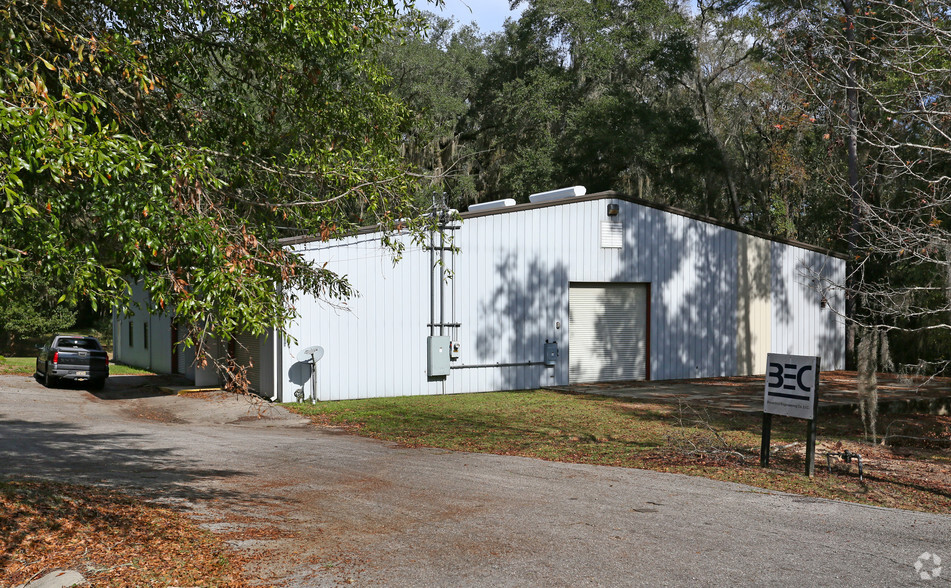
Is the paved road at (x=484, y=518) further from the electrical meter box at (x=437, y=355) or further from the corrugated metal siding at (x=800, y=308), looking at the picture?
the corrugated metal siding at (x=800, y=308)

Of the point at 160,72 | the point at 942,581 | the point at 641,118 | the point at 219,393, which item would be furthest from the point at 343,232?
the point at 641,118

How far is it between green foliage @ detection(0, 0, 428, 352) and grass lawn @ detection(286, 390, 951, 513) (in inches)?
199

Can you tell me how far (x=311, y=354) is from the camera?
60.7 ft

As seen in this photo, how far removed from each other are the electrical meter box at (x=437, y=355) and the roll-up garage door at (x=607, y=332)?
417 centimetres

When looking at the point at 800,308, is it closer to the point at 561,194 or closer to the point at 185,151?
the point at 561,194

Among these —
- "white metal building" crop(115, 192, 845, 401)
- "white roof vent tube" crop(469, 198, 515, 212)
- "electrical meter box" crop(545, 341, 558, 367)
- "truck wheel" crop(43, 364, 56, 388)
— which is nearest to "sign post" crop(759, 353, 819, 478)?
"white metal building" crop(115, 192, 845, 401)

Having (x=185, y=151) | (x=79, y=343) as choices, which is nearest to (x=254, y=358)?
(x=79, y=343)

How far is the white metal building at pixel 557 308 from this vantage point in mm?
19297

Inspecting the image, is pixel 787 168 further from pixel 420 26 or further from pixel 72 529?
pixel 72 529

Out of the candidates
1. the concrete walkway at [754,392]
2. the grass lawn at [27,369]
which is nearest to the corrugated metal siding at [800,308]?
the concrete walkway at [754,392]

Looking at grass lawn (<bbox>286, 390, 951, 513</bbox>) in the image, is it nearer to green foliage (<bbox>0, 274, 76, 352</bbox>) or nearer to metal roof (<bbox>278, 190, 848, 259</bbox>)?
metal roof (<bbox>278, 190, 848, 259</bbox>)

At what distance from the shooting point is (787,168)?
121ft

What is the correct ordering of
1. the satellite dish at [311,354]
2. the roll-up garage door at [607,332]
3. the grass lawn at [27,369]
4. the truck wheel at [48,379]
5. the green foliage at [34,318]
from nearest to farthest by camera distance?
the satellite dish at [311,354], the roll-up garage door at [607,332], the truck wheel at [48,379], the grass lawn at [27,369], the green foliage at [34,318]

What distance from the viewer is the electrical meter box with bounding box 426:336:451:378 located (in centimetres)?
2011
